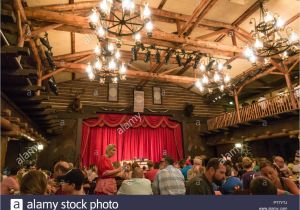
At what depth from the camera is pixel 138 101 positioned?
38.6 ft

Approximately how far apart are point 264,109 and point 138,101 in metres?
5.74

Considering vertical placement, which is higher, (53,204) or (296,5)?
(296,5)

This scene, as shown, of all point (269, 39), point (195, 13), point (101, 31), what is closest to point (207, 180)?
point (101, 31)

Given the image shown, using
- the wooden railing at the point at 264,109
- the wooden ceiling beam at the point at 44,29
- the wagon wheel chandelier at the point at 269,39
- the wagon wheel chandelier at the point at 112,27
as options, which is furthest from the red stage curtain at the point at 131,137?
the wagon wheel chandelier at the point at 269,39

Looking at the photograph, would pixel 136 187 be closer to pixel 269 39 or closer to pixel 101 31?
pixel 101 31

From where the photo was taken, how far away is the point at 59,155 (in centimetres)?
998

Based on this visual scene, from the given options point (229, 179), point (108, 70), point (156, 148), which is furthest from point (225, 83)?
point (156, 148)

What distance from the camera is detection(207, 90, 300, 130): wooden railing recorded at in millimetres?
8031

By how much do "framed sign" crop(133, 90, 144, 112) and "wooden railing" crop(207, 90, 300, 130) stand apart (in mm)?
3838

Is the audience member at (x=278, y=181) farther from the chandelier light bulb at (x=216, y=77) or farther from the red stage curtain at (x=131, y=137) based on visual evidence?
the red stage curtain at (x=131, y=137)

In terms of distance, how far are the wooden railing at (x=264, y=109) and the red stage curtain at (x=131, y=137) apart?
2329mm

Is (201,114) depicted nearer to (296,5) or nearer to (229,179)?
(296,5)

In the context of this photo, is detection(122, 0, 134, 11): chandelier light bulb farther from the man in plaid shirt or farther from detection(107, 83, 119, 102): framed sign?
detection(107, 83, 119, 102): framed sign

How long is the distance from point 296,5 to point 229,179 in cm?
601
